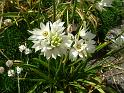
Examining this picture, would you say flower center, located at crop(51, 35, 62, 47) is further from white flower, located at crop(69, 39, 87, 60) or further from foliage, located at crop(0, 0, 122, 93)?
foliage, located at crop(0, 0, 122, 93)

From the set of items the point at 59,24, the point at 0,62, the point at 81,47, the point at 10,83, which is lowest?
the point at 10,83

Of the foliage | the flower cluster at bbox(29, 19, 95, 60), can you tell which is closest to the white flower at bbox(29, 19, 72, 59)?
the flower cluster at bbox(29, 19, 95, 60)

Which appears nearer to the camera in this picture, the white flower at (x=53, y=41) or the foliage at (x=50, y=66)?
the white flower at (x=53, y=41)

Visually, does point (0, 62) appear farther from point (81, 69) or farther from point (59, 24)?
point (59, 24)

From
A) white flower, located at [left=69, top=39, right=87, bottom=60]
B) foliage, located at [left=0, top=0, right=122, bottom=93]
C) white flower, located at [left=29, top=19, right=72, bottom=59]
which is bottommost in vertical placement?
foliage, located at [left=0, top=0, right=122, bottom=93]

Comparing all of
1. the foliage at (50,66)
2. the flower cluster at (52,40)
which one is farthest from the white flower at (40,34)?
the foliage at (50,66)

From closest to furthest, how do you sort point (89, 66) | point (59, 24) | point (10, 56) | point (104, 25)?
point (59, 24)
point (89, 66)
point (10, 56)
point (104, 25)

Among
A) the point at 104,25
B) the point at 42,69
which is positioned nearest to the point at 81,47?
the point at 42,69

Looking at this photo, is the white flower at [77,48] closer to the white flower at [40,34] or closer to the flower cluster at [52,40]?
the flower cluster at [52,40]

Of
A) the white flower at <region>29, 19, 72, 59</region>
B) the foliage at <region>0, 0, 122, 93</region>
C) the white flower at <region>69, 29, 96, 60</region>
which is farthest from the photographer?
the foliage at <region>0, 0, 122, 93</region>
